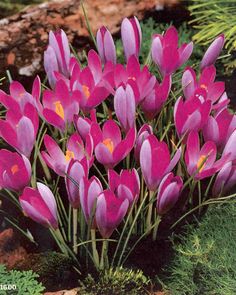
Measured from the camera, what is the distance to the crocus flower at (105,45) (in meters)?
1.81

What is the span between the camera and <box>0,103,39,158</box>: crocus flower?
1.58m

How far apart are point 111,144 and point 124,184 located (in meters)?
0.14

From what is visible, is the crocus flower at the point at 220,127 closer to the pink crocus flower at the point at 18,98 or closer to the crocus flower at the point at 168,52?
the crocus flower at the point at 168,52

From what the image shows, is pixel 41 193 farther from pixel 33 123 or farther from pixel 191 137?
pixel 191 137

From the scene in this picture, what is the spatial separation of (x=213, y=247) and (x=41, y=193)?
0.44 m

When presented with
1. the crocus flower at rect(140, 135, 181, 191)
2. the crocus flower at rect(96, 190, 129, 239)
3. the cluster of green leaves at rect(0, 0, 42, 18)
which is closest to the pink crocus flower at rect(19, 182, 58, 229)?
the crocus flower at rect(96, 190, 129, 239)

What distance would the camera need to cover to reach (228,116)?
1.68m

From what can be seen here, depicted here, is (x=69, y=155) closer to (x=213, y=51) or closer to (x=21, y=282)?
(x=21, y=282)

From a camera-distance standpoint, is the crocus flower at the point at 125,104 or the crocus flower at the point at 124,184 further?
the crocus flower at the point at 125,104

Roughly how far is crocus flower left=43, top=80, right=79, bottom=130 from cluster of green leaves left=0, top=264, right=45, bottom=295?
0.35 m

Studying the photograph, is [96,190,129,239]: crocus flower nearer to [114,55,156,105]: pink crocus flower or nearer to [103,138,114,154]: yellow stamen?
[103,138,114,154]: yellow stamen

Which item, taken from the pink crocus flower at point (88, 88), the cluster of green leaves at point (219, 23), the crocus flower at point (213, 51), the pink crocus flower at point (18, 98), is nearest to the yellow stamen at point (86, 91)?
the pink crocus flower at point (88, 88)

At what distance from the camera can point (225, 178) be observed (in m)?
1.67

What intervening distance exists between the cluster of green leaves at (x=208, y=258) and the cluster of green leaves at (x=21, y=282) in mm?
316
